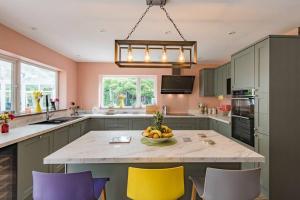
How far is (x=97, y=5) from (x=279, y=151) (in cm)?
268

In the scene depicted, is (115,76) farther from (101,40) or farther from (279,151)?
(279,151)

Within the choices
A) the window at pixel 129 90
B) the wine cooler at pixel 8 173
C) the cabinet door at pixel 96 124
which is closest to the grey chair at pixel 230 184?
the wine cooler at pixel 8 173

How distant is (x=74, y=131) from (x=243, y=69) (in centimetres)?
326

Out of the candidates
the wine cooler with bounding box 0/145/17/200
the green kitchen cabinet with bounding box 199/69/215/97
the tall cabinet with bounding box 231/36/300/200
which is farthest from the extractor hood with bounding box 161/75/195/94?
the wine cooler with bounding box 0/145/17/200

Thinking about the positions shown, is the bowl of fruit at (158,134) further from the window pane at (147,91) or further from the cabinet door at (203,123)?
the window pane at (147,91)

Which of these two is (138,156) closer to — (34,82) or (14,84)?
(14,84)

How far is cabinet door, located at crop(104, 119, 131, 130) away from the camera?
4.76 m

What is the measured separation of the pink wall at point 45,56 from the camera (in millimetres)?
2662

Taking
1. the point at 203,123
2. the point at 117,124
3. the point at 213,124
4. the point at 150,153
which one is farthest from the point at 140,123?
the point at 150,153

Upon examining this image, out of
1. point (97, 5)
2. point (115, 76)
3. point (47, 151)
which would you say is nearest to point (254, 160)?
point (97, 5)

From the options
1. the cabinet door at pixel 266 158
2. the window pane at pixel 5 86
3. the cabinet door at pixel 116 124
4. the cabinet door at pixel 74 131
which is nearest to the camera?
the cabinet door at pixel 266 158

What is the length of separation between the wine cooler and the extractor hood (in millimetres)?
3772

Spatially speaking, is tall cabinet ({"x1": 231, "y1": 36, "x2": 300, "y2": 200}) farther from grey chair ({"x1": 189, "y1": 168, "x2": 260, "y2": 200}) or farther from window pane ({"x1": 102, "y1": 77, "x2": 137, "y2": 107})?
window pane ({"x1": 102, "y1": 77, "x2": 137, "y2": 107})

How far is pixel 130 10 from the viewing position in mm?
2170
